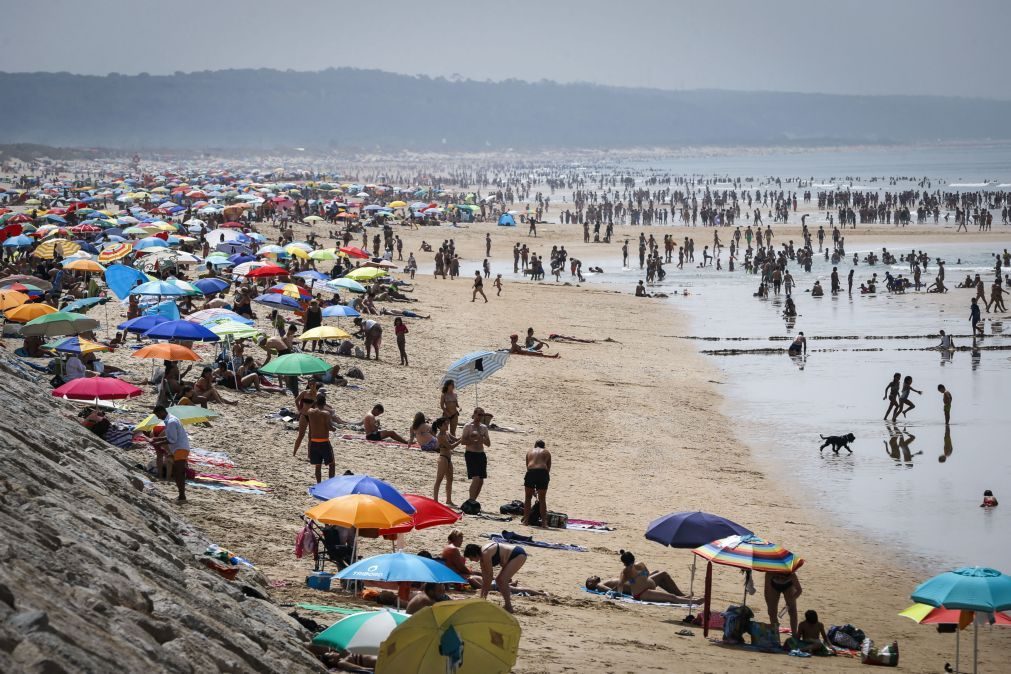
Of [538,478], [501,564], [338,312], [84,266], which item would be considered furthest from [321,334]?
[501,564]

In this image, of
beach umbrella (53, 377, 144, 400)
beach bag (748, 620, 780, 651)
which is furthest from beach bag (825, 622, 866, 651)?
beach umbrella (53, 377, 144, 400)

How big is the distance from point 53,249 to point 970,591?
22641mm

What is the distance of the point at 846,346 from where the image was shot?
87.0 feet

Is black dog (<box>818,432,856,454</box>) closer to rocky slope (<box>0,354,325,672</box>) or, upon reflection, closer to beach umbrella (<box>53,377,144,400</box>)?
beach umbrella (<box>53,377,144,400</box>)

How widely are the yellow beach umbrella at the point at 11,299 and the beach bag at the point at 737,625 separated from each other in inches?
474

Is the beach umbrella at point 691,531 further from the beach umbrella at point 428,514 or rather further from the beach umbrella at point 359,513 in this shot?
the beach umbrella at point 359,513

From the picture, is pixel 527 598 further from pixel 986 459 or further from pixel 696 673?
pixel 986 459

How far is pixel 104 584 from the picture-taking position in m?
5.76

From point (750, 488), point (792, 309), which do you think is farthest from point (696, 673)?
point (792, 309)

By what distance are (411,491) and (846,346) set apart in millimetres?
16245

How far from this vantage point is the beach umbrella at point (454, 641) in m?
6.37

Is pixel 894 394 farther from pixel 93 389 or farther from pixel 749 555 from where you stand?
pixel 93 389

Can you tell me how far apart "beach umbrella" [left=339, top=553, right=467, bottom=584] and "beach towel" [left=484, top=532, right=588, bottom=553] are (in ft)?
10.1

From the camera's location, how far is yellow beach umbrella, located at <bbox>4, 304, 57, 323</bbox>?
51.4ft
